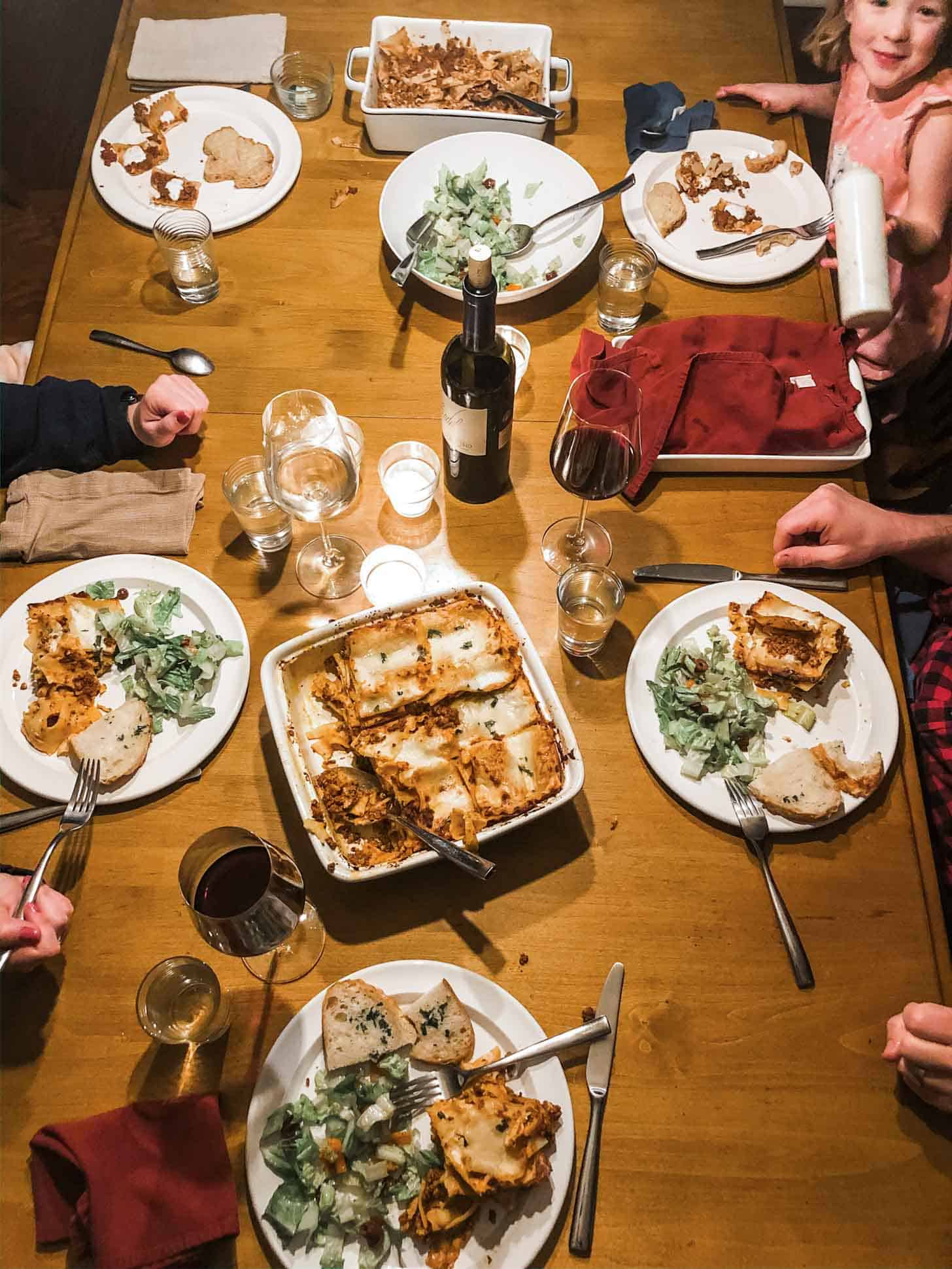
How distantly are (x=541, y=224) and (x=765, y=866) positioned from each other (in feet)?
4.44

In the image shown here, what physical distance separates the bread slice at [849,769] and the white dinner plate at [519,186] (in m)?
1.14

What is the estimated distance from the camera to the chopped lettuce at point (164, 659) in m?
1.38

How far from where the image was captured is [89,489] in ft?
5.15

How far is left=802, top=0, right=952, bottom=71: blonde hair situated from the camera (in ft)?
6.41

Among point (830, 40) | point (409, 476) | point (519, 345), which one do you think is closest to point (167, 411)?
point (409, 476)

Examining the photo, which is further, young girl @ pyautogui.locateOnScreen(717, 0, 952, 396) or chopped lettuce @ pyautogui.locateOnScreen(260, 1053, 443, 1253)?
young girl @ pyautogui.locateOnScreen(717, 0, 952, 396)

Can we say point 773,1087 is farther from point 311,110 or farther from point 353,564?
point 311,110

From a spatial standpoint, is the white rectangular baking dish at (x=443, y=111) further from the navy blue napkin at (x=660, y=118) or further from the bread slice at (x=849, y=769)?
the bread slice at (x=849, y=769)

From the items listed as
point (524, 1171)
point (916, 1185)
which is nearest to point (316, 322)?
point (524, 1171)

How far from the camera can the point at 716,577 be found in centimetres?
152

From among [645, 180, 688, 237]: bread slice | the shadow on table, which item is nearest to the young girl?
[645, 180, 688, 237]: bread slice

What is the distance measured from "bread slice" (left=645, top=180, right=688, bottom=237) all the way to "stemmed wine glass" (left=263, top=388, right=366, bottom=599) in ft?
2.79

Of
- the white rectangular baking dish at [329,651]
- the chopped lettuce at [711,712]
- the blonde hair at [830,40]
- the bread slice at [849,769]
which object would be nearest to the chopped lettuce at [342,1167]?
the white rectangular baking dish at [329,651]

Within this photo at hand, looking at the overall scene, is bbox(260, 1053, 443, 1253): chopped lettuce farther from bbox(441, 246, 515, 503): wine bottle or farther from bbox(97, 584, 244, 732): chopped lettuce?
bbox(441, 246, 515, 503): wine bottle
